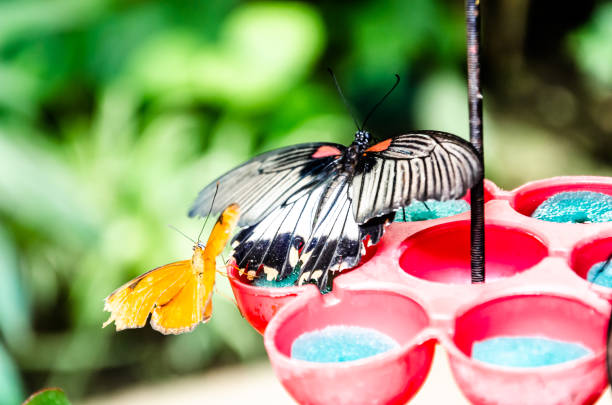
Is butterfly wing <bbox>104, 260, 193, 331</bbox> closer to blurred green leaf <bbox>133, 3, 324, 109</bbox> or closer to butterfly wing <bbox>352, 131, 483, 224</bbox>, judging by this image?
butterfly wing <bbox>352, 131, 483, 224</bbox>

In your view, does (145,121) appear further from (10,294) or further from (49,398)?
(49,398)

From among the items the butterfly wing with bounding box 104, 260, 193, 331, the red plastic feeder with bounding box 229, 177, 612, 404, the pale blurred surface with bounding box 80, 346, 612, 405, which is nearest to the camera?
the red plastic feeder with bounding box 229, 177, 612, 404

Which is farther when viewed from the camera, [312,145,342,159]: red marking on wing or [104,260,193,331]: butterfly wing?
[104,260,193,331]: butterfly wing

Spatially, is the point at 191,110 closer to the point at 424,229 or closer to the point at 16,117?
the point at 16,117

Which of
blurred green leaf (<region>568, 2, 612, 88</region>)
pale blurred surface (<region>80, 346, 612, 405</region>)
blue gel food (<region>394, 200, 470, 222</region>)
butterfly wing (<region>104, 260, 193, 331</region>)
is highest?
blue gel food (<region>394, 200, 470, 222</region>)

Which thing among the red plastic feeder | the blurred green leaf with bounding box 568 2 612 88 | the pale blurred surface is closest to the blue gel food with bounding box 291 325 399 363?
the red plastic feeder

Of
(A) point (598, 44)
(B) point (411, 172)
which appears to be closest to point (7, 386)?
(B) point (411, 172)

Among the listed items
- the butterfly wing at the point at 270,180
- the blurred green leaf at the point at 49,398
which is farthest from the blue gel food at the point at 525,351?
the blurred green leaf at the point at 49,398

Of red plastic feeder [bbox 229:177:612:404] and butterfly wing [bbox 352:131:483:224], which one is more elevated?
butterfly wing [bbox 352:131:483:224]
